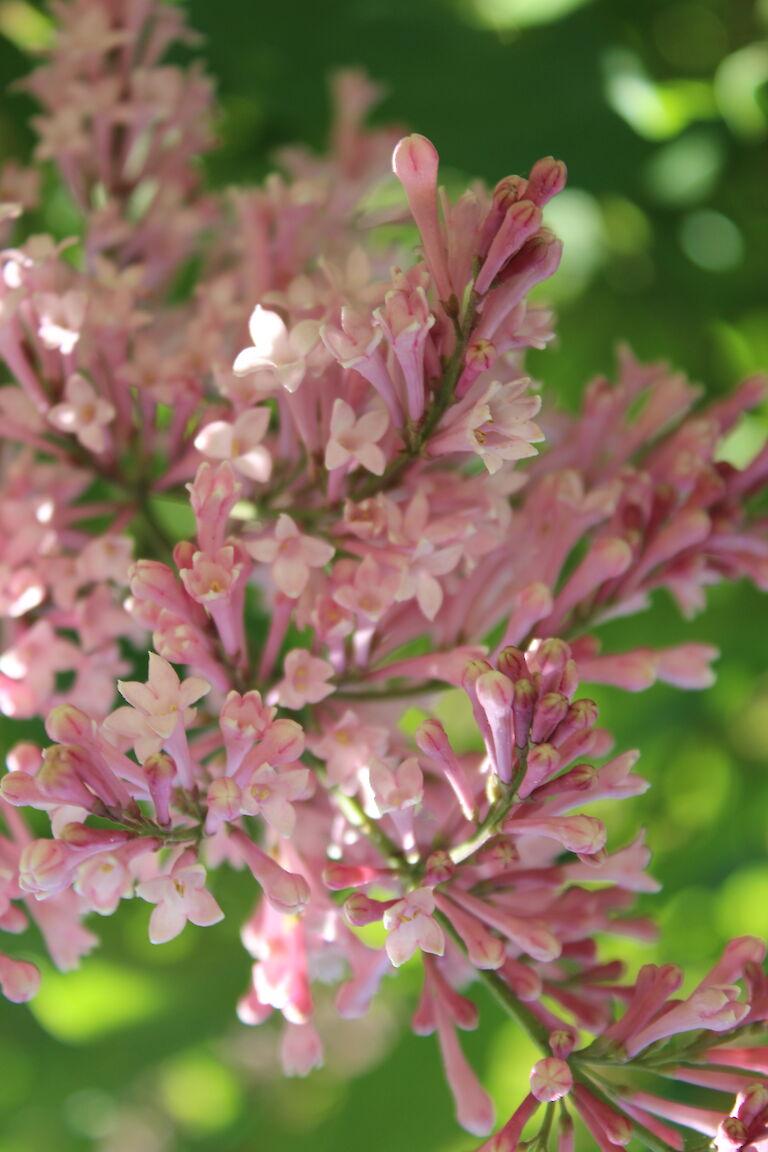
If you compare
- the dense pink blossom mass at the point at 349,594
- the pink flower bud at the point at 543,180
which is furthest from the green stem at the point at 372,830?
the pink flower bud at the point at 543,180

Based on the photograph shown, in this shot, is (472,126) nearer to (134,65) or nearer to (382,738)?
(134,65)

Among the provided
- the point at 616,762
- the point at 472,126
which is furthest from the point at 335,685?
the point at 472,126

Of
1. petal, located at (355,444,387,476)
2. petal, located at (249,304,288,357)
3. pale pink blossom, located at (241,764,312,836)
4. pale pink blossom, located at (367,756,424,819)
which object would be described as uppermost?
petal, located at (249,304,288,357)

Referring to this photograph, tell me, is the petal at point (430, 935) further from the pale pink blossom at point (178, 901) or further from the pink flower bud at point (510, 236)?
the pink flower bud at point (510, 236)

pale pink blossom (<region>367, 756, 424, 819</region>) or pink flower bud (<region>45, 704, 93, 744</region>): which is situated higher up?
pink flower bud (<region>45, 704, 93, 744</region>)

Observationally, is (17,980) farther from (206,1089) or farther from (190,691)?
(206,1089)

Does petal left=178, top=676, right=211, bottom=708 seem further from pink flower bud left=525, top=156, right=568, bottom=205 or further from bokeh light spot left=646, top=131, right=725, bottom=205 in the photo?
bokeh light spot left=646, top=131, right=725, bottom=205

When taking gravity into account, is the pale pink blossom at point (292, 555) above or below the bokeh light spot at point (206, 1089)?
above

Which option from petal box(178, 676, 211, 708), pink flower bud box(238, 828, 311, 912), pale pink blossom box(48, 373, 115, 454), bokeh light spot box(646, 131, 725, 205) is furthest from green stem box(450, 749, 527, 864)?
bokeh light spot box(646, 131, 725, 205)
